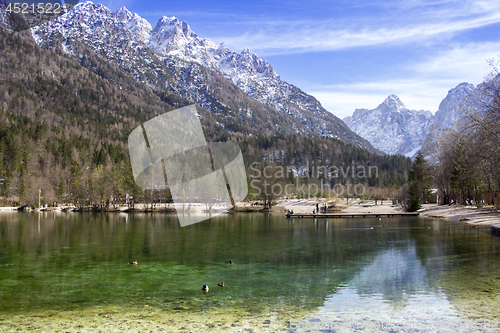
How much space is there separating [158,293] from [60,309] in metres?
3.49

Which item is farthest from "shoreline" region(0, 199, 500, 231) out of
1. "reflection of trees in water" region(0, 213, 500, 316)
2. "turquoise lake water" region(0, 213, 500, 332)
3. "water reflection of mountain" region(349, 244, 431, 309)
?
"water reflection of mountain" region(349, 244, 431, 309)

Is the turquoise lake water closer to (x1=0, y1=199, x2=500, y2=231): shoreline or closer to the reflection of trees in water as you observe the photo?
the reflection of trees in water

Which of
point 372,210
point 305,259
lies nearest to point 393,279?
point 305,259

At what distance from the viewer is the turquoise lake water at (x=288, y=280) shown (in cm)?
1230

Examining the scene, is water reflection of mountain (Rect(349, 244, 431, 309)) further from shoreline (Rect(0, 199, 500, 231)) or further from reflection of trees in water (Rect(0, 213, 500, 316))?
shoreline (Rect(0, 199, 500, 231))

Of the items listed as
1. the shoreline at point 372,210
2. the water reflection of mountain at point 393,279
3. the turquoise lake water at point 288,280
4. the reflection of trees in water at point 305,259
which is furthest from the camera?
the shoreline at point 372,210

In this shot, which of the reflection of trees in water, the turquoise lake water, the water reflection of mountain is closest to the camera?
the turquoise lake water

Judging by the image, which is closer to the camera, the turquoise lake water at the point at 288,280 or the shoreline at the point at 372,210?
the turquoise lake water at the point at 288,280

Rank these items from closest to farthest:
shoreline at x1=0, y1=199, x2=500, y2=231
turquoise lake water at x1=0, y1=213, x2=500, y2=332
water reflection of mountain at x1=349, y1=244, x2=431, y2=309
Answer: turquoise lake water at x1=0, y1=213, x2=500, y2=332, water reflection of mountain at x1=349, y1=244, x2=431, y2=309, shoreline at x1=0, y1=199, x2=500, y2=231

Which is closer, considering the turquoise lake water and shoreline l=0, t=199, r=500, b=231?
the turquoise lake water

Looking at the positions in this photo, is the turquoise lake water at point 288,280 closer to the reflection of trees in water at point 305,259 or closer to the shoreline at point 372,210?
the reflection of trees in water at point 305,259

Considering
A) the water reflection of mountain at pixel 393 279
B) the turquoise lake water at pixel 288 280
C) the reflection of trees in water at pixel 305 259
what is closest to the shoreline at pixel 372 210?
the reflection of trees in water at pixel 305 259

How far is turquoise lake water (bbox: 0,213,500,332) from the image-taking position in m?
12.3

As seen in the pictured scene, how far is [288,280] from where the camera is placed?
17.1 meters
